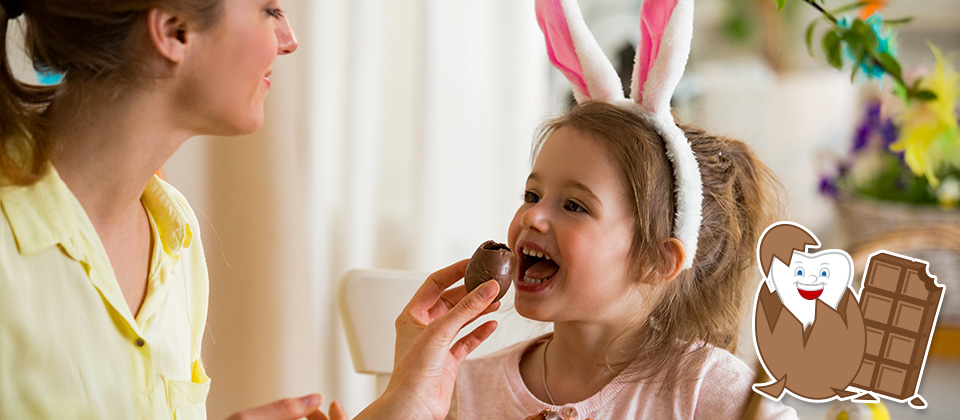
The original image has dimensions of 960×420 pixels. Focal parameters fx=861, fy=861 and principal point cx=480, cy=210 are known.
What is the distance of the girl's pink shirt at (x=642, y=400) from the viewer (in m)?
1.10

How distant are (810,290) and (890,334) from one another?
0.10 metres

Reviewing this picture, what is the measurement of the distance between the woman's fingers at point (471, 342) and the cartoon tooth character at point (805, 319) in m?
0.34

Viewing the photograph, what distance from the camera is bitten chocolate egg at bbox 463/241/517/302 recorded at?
1.03 metres

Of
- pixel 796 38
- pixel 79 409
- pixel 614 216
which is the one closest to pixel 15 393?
pixel 79 409

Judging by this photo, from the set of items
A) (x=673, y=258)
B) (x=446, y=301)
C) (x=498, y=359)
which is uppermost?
(x=673, y=258)

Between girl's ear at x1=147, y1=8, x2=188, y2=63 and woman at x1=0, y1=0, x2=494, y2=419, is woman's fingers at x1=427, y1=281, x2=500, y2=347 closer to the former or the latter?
woman at x1=0, y1=0, x2=494, y2=419

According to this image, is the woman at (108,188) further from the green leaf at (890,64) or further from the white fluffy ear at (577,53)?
the green leaf at (890,64)

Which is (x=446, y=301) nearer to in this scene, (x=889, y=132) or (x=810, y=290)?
(x=810, y=290)

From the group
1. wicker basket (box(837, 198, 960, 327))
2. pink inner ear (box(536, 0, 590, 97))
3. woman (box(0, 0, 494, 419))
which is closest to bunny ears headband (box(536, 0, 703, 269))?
pink inner ear (box(536, 0, 590, 97))

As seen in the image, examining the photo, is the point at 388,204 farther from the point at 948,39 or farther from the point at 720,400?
the point at 948,39

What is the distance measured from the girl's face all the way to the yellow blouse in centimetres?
44

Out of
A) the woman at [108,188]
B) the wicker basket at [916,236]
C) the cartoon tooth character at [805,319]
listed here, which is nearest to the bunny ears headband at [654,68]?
the cartoon tooth character at [805,319]

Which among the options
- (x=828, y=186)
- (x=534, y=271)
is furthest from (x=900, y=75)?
(x=828, y=186)

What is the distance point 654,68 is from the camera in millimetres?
1099
